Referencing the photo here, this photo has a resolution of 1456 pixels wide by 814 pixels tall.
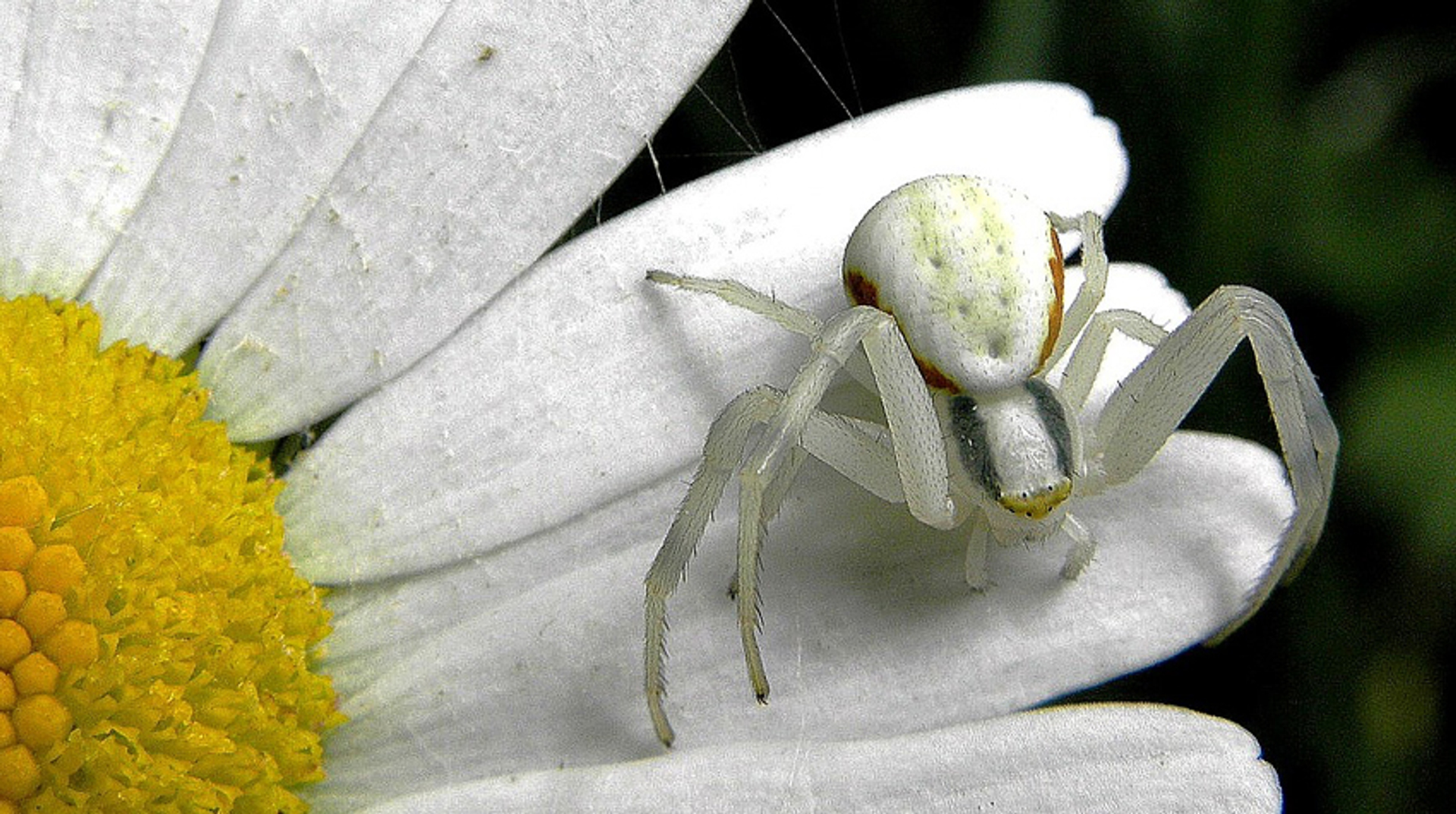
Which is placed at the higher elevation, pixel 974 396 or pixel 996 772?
pixel 974 396

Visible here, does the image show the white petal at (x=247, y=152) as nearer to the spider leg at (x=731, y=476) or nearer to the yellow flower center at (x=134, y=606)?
the yellow flower center at (x=134, y=606)

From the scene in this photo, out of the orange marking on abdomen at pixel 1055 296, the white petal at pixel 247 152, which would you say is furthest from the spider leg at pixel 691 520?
the white petal at pixel 247 152

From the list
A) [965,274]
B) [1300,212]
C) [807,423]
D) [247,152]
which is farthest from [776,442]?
[1300,212]

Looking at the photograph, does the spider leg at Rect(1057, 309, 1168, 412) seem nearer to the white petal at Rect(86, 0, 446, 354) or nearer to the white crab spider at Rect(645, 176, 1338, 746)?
the white crab spider at Rect(645, 176, 1338, 746)

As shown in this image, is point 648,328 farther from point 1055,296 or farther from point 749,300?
point 1055,296

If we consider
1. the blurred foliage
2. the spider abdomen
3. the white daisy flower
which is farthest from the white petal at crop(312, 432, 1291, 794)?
the blurred foliage

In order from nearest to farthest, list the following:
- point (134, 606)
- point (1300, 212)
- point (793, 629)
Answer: point (134, 606), point (793, 629), point (1300, 212)
